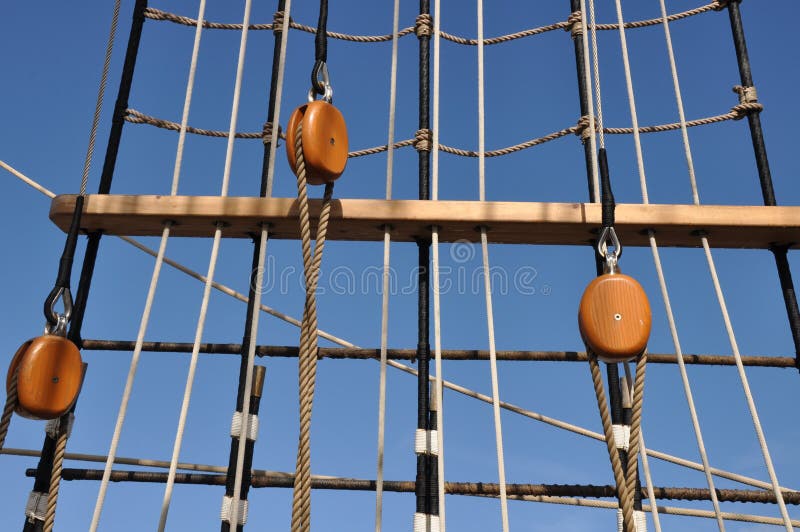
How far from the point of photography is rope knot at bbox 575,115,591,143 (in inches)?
93.8

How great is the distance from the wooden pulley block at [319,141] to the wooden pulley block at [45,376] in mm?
681

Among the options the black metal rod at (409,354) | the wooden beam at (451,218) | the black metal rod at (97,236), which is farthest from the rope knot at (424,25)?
the black metal rod at (409,354)

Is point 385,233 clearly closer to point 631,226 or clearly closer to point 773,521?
point 631,226

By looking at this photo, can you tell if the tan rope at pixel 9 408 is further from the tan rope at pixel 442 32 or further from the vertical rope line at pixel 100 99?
the tan rope at pixel 442 32

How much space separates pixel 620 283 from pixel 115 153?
1.52 meters

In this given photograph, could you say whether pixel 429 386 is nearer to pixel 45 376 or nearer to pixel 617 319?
pixel 617 319

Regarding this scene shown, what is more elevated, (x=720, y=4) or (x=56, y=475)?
(x=720, y=4)

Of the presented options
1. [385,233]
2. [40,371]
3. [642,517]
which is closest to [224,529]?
[40,371]

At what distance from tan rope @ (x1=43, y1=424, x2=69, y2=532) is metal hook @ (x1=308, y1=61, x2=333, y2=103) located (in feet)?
3.30

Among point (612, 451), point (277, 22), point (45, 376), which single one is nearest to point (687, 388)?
point (612, 451)

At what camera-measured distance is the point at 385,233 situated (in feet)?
6.23

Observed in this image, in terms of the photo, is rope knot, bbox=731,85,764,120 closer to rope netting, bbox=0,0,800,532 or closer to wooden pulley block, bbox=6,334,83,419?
rope netting, bbox=0,0,800,532

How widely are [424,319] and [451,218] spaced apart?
0.28 metres

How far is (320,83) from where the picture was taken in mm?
1606
